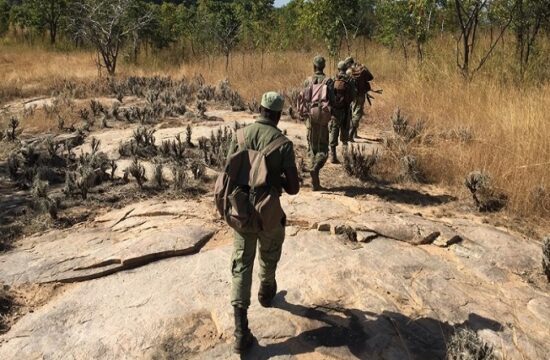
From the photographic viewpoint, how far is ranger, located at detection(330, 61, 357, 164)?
598 centimetres

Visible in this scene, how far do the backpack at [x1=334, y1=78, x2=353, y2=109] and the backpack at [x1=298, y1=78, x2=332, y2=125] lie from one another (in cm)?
55

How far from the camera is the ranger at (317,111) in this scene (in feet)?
17.6

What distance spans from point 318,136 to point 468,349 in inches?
129

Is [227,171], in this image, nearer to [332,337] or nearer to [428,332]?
[332,337]

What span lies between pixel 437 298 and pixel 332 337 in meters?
0.99

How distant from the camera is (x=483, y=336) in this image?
10.2 feet

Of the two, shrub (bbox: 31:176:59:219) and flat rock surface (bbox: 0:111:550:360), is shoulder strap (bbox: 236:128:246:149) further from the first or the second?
shrub (bbox: 31:176:59:219)

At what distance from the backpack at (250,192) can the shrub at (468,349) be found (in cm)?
132

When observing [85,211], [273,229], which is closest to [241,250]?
[273,229]

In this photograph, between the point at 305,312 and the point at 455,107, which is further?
the point at 455,107

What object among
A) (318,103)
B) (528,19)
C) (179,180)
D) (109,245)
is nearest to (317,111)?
(318,103)

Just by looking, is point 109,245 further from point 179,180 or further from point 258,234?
point 258,234

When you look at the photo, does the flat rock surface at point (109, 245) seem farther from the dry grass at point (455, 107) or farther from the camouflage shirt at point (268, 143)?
the dry grass at point (455, 107)

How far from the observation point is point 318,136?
5527mm
